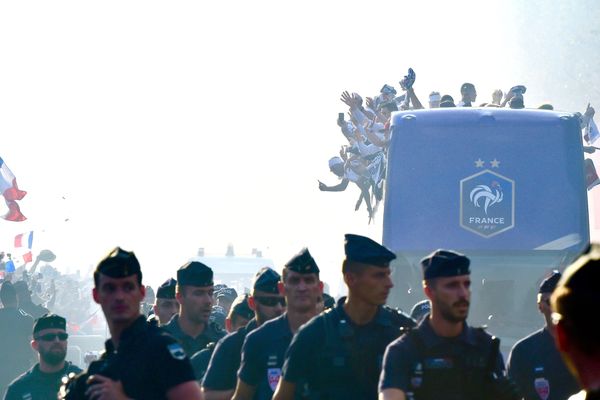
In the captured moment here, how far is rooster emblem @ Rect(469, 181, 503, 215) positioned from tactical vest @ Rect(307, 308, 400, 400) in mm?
6644

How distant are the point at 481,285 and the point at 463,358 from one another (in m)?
6.96

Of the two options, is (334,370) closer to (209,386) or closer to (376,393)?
(376,393)

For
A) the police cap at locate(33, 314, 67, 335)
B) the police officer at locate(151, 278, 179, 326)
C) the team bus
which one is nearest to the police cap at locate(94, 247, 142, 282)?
the police cap at locate(33, 314, 67, 335)

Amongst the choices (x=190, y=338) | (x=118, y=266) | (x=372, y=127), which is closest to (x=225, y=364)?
(x=190, y=338)

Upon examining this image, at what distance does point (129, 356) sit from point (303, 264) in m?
2.70

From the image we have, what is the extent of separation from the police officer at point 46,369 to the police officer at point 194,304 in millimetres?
816

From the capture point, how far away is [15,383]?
8570 mm

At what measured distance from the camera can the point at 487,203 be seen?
12.4m

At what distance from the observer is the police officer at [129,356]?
4441mm

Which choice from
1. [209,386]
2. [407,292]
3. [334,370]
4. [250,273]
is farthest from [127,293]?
[250,273]

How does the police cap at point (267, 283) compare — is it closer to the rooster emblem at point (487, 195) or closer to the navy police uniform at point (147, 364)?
the navy police uniform at point (147, 364)

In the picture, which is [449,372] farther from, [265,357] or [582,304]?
[582,304]

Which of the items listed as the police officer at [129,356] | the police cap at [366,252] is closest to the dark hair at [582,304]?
the police officer at [129,356]

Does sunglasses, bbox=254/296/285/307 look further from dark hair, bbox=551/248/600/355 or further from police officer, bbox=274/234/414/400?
dark hair, bbox=551/248/600/355
